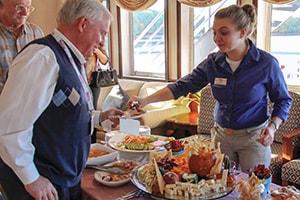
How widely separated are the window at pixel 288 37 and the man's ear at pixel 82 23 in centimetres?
276

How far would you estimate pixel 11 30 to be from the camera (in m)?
2.06

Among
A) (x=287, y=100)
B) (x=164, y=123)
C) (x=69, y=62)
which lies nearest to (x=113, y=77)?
(x=164, y=123)

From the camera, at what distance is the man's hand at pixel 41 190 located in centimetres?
112

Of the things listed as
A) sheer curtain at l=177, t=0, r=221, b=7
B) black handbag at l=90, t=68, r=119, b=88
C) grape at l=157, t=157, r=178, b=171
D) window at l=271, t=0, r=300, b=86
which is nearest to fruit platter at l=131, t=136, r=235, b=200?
grape at l=157, t=157, r=178, b=171

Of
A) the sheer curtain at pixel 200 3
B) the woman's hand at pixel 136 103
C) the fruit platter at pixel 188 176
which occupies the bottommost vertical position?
the fruit platter at pixel 188 176

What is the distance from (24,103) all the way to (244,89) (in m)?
1.12

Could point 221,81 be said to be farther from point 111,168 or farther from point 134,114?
point 111,168

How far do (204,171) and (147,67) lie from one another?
3764 mm

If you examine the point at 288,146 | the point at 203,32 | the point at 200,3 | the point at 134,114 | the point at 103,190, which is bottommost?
the point at 288,146

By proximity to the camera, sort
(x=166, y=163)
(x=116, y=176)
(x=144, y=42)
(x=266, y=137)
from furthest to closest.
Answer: (x=144, y=42) < (x=266, y=137) < (x=116, y=176) < (x=166, y=163)

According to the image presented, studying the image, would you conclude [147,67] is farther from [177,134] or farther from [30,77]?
[30,77]

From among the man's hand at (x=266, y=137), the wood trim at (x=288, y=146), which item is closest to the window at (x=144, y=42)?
the wood trim at (x=288, y=146)

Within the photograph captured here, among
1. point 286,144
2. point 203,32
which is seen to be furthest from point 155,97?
point 203,32

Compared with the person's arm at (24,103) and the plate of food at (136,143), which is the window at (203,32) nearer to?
the plate of food at (136,143)
